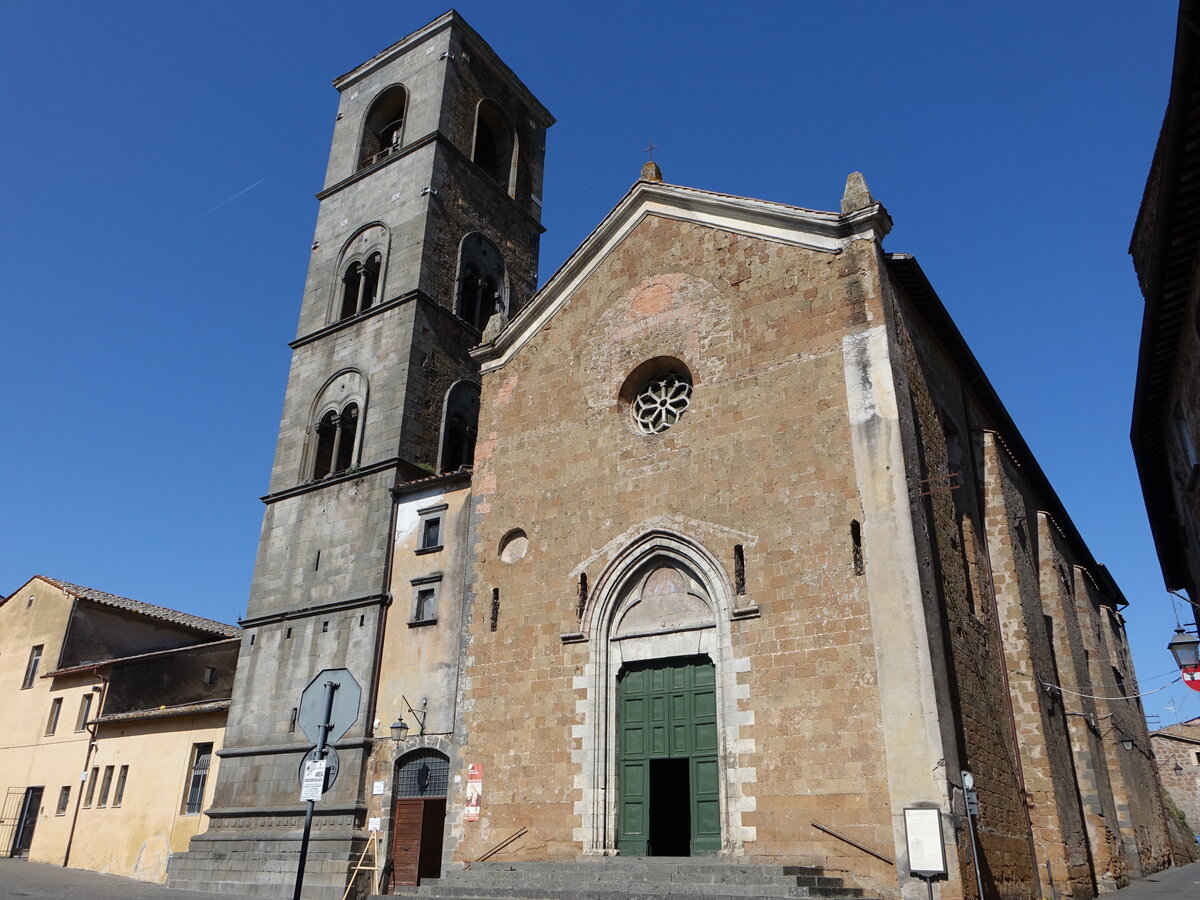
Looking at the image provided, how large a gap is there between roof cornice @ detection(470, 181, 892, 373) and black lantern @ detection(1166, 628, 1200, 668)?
26.2 feet

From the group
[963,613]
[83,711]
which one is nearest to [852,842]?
[963,613]

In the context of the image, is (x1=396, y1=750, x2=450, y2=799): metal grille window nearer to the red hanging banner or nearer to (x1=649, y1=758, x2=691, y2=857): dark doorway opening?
the red hanging banner

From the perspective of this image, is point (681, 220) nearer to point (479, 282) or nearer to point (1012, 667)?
point (479, 282)

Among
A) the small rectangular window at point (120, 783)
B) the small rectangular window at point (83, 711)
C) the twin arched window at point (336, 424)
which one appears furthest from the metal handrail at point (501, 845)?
the small rectangular window at point (83, 711)

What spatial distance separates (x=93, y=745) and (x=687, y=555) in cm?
2088

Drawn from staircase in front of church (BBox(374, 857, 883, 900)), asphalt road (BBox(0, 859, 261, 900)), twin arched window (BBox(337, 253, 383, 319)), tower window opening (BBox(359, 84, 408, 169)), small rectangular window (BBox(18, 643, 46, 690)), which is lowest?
asphalt road (BBox(0, 859, 261, 900))

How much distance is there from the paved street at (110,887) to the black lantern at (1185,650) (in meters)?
4.10

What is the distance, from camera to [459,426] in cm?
2405

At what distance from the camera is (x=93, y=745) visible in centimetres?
2684

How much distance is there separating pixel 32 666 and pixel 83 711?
4.74 m

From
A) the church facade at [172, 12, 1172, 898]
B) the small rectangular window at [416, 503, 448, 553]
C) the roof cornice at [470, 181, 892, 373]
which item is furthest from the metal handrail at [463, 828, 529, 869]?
the roof cornice at [470, 181, 892, 373]

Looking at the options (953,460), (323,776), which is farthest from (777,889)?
(953,460)

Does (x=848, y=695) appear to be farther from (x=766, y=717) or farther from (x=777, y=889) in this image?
(x=777, y=889)

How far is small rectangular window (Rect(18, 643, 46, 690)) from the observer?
31.0 metres
